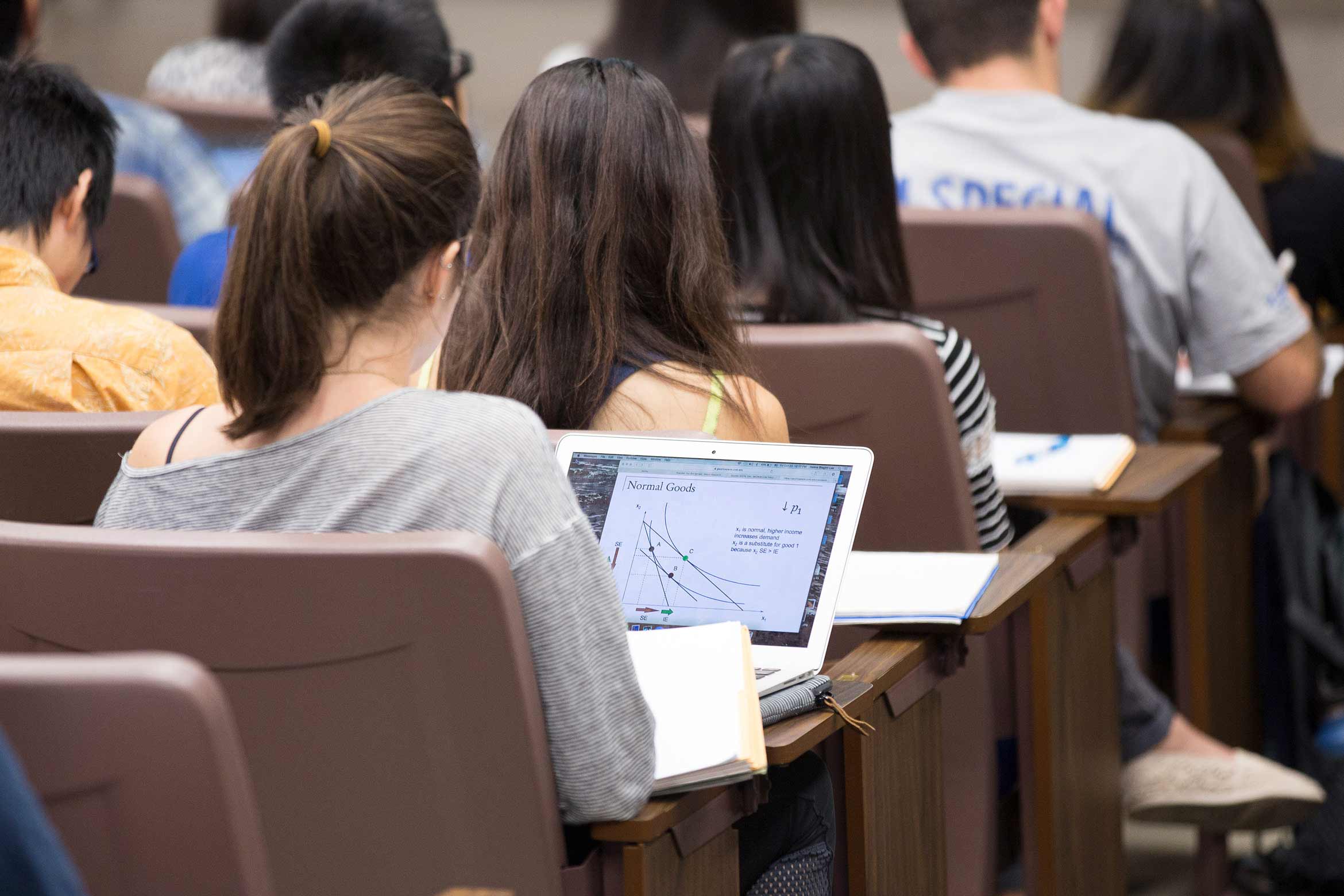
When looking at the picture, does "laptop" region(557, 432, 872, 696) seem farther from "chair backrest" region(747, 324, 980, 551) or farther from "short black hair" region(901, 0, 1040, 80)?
"short black hair" region(901, 0, 1040, 80)

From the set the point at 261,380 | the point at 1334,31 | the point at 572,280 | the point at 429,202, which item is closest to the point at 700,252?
the point at 572,280

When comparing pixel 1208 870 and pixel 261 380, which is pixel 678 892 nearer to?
pixel 261 380

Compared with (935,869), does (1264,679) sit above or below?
below

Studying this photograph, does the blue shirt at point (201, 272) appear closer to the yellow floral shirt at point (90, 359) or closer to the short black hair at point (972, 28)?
the yellow floral shirt at point (90, 359)

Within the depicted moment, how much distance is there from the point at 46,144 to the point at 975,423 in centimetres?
115

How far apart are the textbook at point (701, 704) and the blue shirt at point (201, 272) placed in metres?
1.26

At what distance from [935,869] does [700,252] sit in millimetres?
647

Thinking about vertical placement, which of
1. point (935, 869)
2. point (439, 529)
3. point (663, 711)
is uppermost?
point (439, 529)

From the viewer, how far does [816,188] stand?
82.7 inches

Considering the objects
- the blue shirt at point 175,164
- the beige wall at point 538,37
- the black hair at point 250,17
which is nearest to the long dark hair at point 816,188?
the blue shirt at point 175,164

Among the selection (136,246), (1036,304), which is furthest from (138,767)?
(136,246)

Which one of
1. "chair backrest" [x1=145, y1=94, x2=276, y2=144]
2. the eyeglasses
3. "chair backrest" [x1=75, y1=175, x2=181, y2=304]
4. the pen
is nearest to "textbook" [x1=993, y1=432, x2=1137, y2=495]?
the pen

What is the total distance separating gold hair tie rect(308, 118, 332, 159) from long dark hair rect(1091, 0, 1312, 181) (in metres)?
2.34

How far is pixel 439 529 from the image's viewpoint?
117 centimetres
